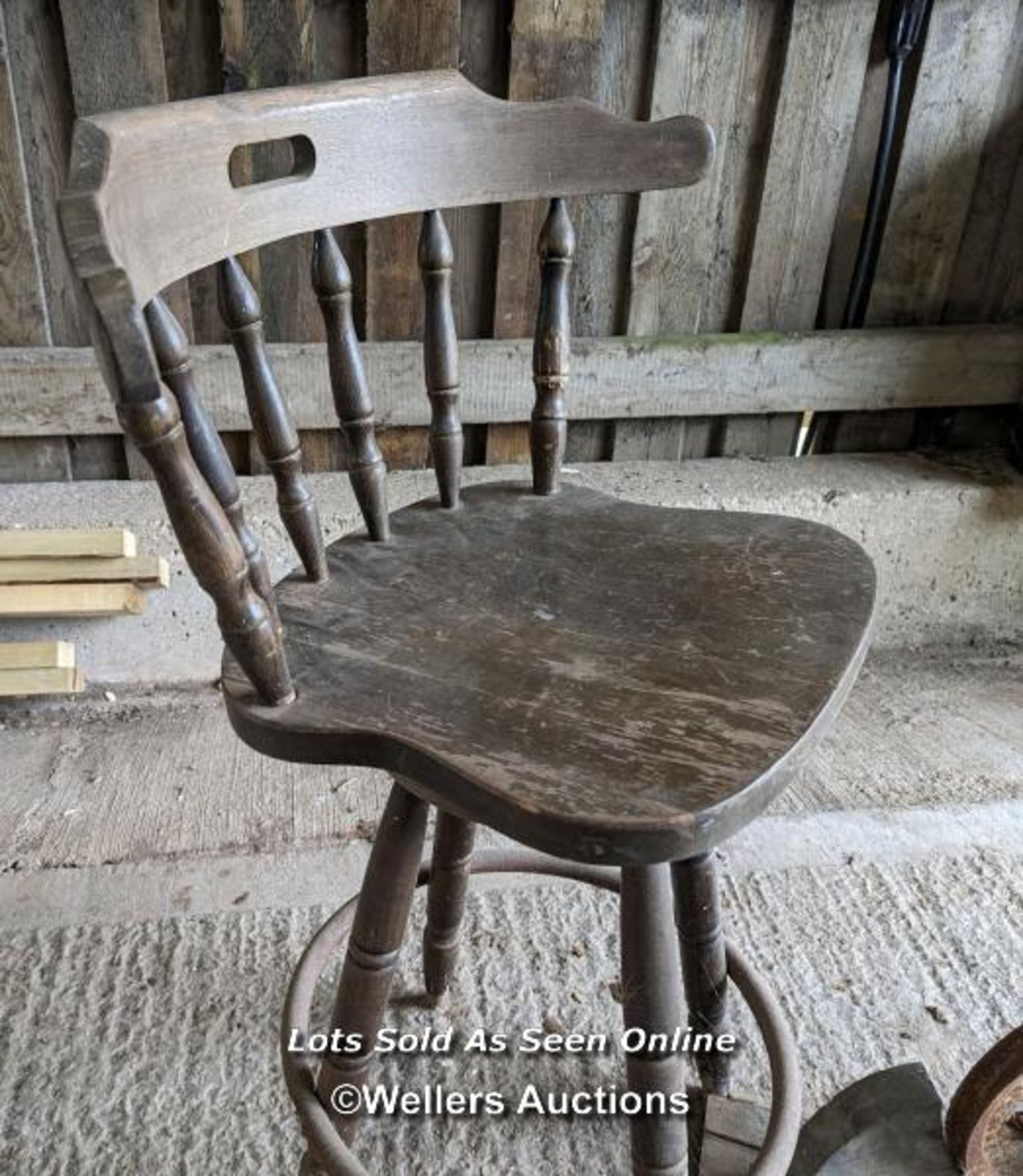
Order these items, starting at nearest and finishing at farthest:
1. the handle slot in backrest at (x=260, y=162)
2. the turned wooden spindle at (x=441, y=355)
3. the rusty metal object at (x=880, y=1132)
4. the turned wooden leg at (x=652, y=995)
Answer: the turned wooden leg at (x=652, y=995)
the rusty metal object at (x=880, y=1132)
the turned wooden spindle at (x=441, y=355)
the handle slot in backrest at (x=260, y=162)

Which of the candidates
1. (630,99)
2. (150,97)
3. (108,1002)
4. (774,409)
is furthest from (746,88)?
(108,1002)

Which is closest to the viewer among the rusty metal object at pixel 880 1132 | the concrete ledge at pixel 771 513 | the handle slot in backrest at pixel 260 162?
the rusty metal object at pixel 880 1132

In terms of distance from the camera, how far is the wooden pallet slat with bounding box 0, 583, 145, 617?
1563 millimetres

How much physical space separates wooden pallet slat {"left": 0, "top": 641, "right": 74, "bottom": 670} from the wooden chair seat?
0.80 meters

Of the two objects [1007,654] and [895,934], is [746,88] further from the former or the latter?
[895,934]

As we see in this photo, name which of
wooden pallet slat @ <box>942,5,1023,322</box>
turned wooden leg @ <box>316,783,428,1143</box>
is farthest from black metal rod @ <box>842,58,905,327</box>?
turned wooden leg @ <box>316,783,428,1143</box>

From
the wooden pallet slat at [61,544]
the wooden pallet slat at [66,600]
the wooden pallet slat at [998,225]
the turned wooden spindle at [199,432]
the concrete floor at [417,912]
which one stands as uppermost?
the turned wooden spindle at [199,432]

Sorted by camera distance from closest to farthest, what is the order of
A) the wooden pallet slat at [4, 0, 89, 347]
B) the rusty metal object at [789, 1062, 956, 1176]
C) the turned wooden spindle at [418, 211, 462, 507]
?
the rusty metal object at [789, 1062, 956, 1176] → the turned wooden spindle at [418, 211, 462, 507] → the wooden pallet slat at [4, 0, 89, 347]

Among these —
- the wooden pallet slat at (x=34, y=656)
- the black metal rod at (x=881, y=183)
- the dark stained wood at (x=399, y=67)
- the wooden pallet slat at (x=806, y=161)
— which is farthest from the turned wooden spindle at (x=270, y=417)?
the black metal rod at (x=881, y=183)

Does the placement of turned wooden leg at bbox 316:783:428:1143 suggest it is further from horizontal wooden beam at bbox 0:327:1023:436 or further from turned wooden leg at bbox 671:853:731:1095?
horizontal wooden beam at bbox 0:327:1023:436

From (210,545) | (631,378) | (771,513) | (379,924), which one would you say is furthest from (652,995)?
(631,378)

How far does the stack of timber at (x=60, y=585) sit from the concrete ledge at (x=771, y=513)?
0.17 feet

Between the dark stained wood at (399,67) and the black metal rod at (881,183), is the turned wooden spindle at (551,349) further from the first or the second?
the black metal rod at (881,183)

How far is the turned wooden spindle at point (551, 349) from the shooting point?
1.04m
